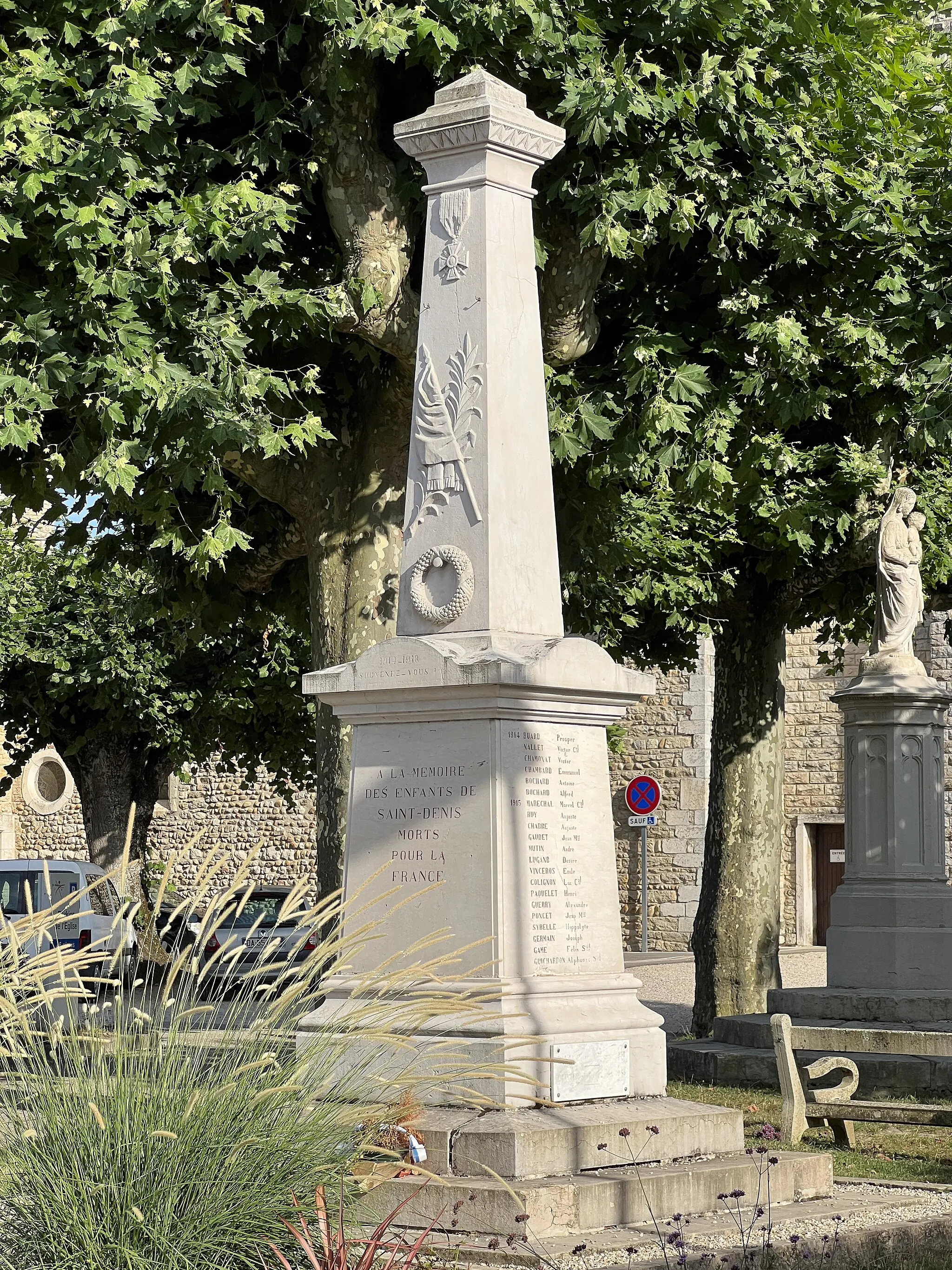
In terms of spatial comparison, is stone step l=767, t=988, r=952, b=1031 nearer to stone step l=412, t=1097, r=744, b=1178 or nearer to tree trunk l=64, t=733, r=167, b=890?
stone step l=412, t=1097, r=744, b=1178

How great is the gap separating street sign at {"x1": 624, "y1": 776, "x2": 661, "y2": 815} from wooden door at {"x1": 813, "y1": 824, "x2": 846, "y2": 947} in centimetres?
496

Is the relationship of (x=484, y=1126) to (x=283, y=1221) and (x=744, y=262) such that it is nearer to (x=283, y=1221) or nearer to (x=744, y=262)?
(x=283, y=1221)

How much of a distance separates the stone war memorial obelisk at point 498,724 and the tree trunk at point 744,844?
7.67m

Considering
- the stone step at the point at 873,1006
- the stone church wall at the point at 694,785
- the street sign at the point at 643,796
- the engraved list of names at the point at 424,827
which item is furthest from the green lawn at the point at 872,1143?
the stone church wall at the point at 694,785

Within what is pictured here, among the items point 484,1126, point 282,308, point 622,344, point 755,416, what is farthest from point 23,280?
point 484,1126

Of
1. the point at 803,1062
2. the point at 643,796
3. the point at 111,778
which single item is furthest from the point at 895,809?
the point at 111,778

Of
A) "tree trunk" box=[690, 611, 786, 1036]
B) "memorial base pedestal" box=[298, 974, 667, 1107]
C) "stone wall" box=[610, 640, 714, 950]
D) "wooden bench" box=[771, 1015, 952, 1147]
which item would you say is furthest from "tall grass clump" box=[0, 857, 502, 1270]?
"stone wall" box=[610, 640, 714, 950]

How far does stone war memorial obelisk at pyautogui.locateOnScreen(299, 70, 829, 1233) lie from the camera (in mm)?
6820

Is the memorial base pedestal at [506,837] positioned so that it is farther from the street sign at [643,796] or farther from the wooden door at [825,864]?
the wooden door at [825,864]

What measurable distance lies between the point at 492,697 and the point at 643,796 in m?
19.1

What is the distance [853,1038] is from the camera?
11898 millimetres

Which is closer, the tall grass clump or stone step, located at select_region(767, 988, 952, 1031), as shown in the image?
the tall grass clump

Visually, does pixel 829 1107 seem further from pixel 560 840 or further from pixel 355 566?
pixel 355 566

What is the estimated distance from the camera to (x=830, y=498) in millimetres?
14000
